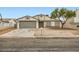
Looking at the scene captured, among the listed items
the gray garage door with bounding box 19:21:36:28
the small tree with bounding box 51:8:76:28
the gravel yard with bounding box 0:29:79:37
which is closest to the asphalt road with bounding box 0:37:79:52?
the gravel yard with bounding box 0:29:79:37

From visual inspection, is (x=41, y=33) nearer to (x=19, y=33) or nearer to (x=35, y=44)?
(x=35, y=44)

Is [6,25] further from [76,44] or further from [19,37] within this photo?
[76,44]

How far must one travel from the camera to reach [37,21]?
318 inches

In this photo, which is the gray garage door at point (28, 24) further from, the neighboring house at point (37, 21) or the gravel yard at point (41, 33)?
the gravel yard at point (41, 33)

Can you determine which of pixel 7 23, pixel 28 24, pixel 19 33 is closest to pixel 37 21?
pixel 28 24

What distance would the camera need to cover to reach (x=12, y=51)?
26.2ft

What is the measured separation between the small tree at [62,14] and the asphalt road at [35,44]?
1.35 ft

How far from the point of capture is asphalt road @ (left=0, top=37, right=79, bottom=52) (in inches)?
314

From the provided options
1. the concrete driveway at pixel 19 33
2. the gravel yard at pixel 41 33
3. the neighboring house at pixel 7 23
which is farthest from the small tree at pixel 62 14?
the neighboring house at pixel 7 23

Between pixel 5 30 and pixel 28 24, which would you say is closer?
pixel 5 30

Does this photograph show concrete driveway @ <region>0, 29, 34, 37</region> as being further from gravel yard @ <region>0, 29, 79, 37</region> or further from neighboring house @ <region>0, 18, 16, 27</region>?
neighboring house @ <region>0, 18, 16, 27</region>

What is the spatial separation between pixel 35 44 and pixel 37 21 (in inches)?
21.0
